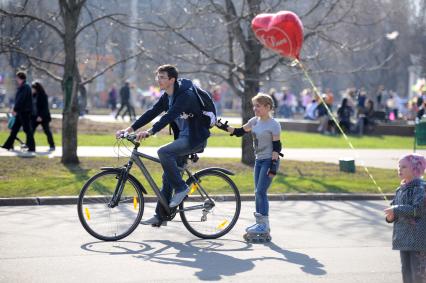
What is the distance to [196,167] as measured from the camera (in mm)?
16172

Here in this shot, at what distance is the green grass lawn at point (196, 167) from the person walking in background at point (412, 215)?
7061 mm

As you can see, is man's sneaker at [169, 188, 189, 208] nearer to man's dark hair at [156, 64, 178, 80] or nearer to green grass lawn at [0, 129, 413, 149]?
man's dark hair at [156, 64, 178, 80]

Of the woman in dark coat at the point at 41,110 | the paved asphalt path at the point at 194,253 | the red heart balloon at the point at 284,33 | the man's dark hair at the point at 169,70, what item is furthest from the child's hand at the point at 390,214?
the woman in dark coat at the point at 41,110

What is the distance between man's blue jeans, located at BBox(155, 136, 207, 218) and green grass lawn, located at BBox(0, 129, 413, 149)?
41.8 feet

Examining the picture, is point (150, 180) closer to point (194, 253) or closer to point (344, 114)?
point (194, 253)

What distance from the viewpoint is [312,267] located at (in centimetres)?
791

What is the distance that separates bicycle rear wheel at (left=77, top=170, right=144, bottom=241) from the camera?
889cm

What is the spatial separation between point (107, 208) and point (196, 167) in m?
7.25

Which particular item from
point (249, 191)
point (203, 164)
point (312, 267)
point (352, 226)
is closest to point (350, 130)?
point (203, 164)

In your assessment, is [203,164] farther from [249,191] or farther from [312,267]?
[312,267]

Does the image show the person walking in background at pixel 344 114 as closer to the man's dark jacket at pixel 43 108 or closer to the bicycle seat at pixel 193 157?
the man's dark jacket at pixel 43 108

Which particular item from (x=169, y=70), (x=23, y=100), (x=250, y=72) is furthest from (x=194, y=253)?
(x=23, y=100)

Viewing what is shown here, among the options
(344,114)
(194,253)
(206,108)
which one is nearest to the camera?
(194,253)

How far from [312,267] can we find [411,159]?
2078 mm
